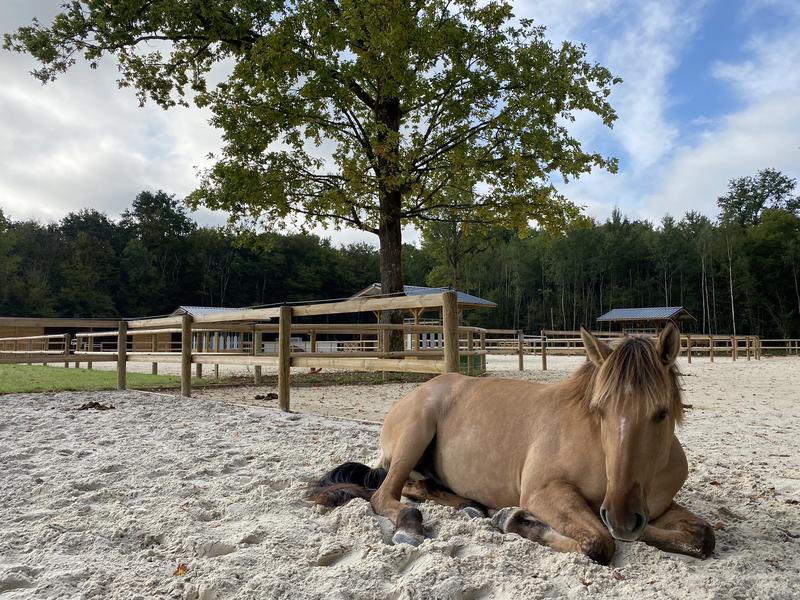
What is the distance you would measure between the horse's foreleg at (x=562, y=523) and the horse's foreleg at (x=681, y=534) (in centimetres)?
22

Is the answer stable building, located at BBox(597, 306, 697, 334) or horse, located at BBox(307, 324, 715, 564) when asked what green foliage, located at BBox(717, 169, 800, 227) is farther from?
horse, located at BBox(307, 324, 715, 564)

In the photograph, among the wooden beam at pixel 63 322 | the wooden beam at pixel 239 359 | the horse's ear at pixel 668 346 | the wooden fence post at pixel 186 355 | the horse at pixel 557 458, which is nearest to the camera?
the horse at pixel 557 458

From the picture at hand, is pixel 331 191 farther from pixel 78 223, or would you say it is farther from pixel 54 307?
pixel 78 223

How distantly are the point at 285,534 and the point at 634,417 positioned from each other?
5.06 ft

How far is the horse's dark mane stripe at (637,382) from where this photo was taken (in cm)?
208

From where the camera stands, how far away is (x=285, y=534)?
95.6 inches

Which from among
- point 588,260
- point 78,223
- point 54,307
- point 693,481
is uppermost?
point 78,223

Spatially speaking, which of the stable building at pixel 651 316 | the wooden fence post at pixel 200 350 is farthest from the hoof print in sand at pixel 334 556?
the stable building at pixel 651 316

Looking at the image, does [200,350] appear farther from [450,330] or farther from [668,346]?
[668,346]

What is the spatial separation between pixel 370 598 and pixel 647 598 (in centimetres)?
90

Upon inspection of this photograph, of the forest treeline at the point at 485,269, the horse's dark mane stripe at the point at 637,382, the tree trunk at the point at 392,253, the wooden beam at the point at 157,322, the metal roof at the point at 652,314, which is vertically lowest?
the horse's dark mane stripe at the point at 637,382

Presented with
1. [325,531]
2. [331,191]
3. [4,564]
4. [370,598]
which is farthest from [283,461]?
[331,191]

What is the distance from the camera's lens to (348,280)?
60.0m

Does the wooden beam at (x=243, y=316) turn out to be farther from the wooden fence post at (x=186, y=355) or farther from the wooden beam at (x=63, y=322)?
the wooden beam at (x=63, y=322)
